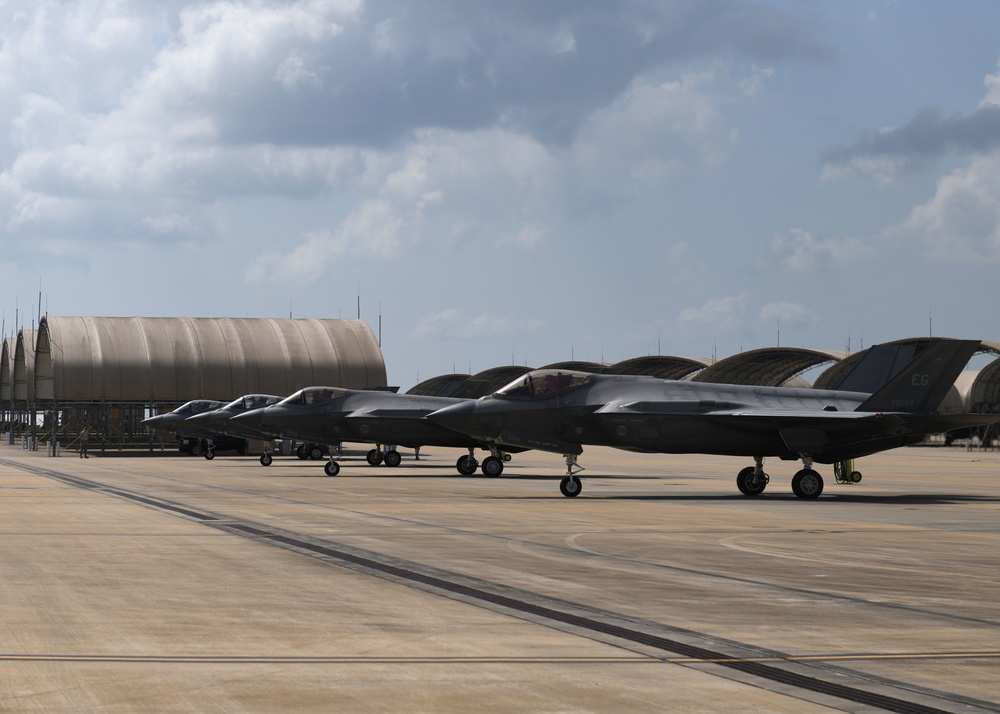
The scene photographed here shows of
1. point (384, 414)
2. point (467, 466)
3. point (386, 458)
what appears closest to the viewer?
point (467, 466)

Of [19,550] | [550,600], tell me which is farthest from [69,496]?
[550,600]

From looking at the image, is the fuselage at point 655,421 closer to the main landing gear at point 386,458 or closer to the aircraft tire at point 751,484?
the aircraft tire at point 751,484

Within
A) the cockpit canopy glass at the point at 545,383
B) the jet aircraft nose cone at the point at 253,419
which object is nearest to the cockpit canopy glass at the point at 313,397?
the jet aircraft nose cone at the point at 253,419

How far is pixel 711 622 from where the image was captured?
10.1m

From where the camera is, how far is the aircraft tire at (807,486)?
2839cm

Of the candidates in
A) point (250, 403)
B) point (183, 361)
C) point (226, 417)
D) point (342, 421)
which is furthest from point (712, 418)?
point (183, 361)

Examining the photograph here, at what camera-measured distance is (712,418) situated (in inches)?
A: 1102

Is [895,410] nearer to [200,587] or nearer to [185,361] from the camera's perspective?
[200,587]

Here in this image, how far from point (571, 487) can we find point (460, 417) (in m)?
3.34

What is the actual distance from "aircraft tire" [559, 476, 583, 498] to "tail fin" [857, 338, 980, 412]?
7166 mm

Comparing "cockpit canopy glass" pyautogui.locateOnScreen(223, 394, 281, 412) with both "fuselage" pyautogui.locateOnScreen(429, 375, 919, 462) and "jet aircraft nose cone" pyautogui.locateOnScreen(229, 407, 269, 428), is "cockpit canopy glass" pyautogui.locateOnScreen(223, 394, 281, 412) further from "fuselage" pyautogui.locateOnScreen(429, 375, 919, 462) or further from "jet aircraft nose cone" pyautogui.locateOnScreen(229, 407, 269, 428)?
"fuselage" pyautogui.locateOnScreen(429, 375, 919, 462)

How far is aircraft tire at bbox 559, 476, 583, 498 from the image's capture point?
1104 inches

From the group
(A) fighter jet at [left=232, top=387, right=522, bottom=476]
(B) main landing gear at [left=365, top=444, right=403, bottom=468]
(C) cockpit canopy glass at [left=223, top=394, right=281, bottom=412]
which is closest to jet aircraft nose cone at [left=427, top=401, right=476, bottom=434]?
(A) fighter jet at [left=232, top=387, right=522, bottom=476]

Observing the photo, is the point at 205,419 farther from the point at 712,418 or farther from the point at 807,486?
the point at 807,486
